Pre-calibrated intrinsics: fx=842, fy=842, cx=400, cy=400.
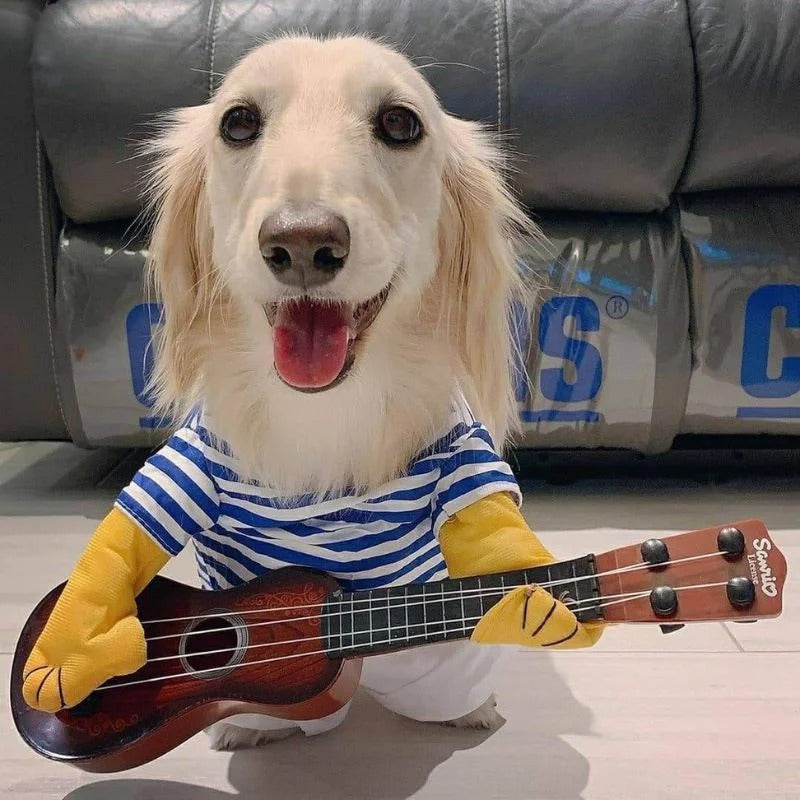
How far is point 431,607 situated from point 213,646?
179mm

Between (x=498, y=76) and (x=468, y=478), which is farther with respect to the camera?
(x=498, y=76)

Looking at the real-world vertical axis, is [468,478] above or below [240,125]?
below

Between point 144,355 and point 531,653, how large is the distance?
2.13ft

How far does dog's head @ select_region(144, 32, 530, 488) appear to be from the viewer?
1.87ft

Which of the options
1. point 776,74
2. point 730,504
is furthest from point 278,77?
point 730,504

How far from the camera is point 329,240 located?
54cm

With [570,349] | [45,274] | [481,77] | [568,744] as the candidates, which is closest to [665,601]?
[568,744]

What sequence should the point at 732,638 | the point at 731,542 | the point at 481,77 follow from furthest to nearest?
the point at 481,77 → the point at 732,638 → the point at 731,542

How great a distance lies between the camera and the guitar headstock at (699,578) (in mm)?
489

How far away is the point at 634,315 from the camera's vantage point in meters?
1.14

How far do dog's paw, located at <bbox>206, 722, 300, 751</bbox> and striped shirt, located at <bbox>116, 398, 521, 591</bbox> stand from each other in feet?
Result: 0.44

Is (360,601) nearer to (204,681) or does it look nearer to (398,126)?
(204,681)

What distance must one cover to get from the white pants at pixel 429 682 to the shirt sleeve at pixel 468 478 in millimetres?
105

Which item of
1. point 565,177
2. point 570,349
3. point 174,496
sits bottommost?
point 570,349
